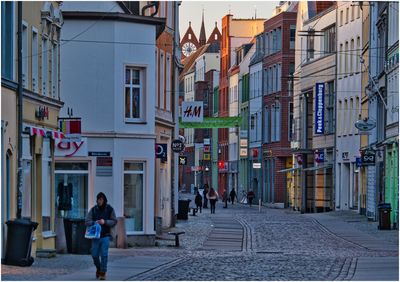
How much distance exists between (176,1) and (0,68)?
27.7 m

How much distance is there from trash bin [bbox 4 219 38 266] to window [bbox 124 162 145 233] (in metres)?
10.9

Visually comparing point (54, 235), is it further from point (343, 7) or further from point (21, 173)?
point (343, 7)

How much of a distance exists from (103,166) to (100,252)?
516 inches

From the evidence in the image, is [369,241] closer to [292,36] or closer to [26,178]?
[26,178]

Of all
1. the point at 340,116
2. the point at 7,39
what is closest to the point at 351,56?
the point at 340,116

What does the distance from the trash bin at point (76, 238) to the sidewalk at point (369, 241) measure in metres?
6.68

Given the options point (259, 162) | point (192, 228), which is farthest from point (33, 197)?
point (259, 162)

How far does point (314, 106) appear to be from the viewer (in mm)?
80062

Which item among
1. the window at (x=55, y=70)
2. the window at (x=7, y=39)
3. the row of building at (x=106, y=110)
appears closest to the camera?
the window at (x=7, y=39)

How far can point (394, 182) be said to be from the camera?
5175 centimetres

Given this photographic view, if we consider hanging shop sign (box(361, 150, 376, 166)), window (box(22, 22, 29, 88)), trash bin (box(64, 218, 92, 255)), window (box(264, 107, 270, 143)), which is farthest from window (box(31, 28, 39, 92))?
window (box(264, 107, 270, 143))

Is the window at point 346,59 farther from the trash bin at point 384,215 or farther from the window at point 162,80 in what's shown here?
the window at point 162,80

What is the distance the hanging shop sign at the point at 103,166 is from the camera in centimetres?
3641

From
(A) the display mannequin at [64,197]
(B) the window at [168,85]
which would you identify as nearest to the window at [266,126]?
(B) the window at [168,85]
